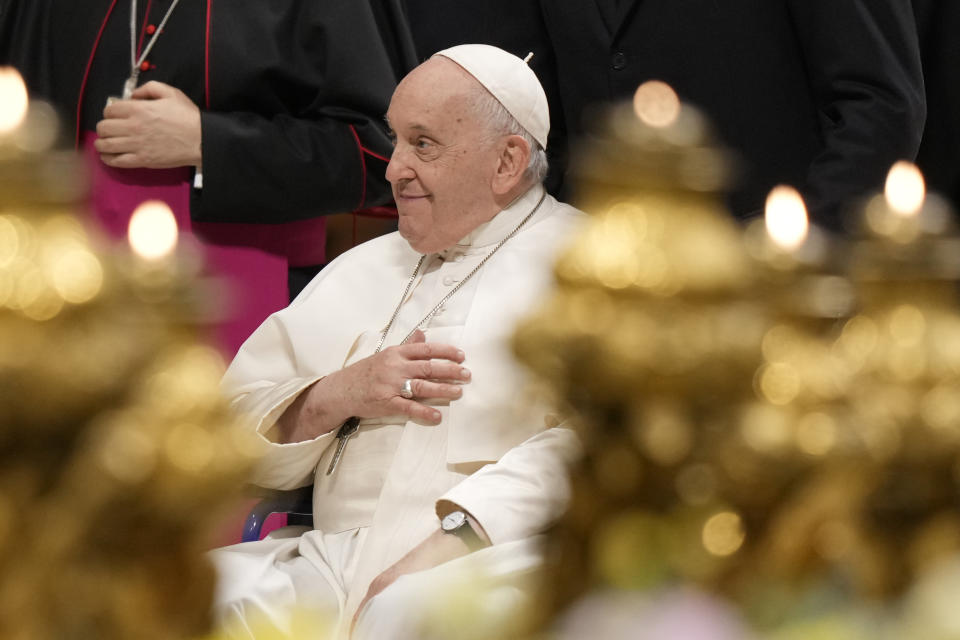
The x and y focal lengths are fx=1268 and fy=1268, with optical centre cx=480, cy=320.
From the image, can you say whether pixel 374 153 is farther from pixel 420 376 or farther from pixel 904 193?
pixel 904 193

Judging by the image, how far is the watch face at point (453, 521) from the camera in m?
2.35

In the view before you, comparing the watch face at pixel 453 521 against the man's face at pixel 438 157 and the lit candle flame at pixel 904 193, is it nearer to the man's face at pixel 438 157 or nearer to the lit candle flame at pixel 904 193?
the man's face at pixel 438 157

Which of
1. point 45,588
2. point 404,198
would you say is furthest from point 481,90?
point 45,588

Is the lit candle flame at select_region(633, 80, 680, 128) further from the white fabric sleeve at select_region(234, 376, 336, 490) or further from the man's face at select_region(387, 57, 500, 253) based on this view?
the man's face at select_region(387, 57, 500, 253)

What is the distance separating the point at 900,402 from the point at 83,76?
9.44 feet

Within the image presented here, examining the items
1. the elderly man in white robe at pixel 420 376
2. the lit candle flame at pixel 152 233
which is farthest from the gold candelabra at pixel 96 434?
the elderly man in white robe at pixel 420 376

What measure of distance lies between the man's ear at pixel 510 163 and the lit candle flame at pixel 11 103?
202cm

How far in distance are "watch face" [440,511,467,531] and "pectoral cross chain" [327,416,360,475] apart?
46cm

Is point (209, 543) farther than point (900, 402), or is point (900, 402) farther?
point (900, 402)

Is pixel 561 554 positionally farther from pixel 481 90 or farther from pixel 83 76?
pixel 83 76

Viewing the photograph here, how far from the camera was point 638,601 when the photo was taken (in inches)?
35.5

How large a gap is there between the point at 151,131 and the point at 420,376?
1104mm

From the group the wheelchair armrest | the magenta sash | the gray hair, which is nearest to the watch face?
the wheelchair armrest

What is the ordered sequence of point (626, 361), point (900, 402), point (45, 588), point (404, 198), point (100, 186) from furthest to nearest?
point (100, 186) < point (404, 198) < point (900, 402) < point (626, 361) < point (45, 588)
